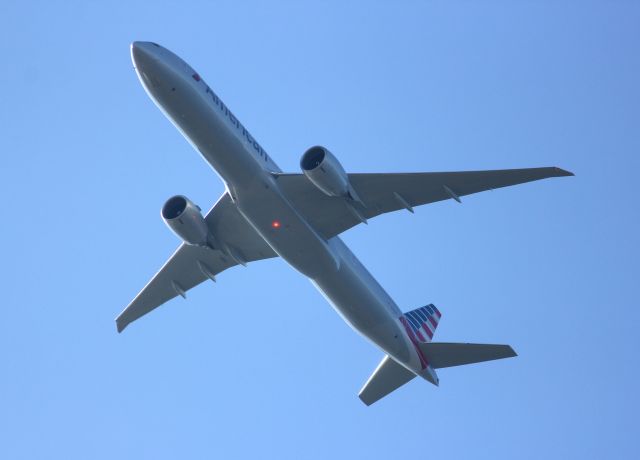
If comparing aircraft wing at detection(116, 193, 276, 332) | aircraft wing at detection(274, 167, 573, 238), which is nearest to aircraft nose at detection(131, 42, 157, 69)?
aircraft wing at detection(274, 167, 573, 238)

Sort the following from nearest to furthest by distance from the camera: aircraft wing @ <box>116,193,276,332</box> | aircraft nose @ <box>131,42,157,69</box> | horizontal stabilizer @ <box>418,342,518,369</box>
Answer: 1. aircraft nose @ <box>131,42,157,69</box>
2. horizontal stabilizer @ <box>418,342,518,369</box>
3. aircraft wing @ <box>116,193,276,332</box>

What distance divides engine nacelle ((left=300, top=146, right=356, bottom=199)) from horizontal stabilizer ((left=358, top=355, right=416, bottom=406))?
32.3 feet

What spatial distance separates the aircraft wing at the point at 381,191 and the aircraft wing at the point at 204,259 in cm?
345

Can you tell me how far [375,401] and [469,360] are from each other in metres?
4.75

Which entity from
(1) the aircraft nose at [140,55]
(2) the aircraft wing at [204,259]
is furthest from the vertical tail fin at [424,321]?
(1) the aircraft nose at [140,55]

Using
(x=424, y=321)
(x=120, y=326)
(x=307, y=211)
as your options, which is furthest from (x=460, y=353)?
(x=120, y=326)

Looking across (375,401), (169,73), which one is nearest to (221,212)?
(169,73)

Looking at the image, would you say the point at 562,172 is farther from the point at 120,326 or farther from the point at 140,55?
the point at 120,326

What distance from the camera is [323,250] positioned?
3369cm

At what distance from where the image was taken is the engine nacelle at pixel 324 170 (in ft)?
104

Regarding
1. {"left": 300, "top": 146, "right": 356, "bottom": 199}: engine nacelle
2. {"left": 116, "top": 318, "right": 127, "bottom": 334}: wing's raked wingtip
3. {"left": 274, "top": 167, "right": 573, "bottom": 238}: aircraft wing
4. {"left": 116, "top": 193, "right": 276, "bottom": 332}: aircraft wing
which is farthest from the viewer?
{"left": 116, "top": 318, "right": 127, "bottom": 334}: wing's raked wingtip

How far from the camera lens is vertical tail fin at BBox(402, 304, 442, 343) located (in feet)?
125

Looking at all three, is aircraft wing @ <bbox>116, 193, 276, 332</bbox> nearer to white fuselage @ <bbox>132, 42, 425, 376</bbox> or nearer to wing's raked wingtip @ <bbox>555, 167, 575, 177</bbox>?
white fuselage @ <bbox>132, 42, 425, 376</bbox>

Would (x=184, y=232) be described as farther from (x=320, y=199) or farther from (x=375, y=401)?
(x=375, y=401)
